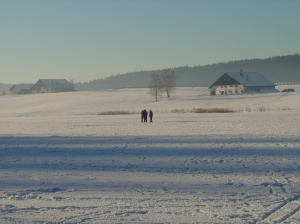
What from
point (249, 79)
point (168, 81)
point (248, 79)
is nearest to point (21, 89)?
point (168, 81)

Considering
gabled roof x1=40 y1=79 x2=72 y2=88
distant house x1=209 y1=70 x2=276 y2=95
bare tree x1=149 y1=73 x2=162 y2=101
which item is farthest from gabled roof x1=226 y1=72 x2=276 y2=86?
gabled roof x1=40 y1=79 x2=72 y2=88

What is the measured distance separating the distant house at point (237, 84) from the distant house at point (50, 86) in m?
53.7

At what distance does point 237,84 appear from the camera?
8650cm

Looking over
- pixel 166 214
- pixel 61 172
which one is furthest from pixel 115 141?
pixel 166 214

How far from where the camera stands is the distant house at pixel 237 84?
282ft

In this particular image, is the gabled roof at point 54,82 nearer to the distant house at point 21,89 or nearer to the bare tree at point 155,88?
the distant house at point 21,89

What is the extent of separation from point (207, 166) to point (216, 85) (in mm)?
79355

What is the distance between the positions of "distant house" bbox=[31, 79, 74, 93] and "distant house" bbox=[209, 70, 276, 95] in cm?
5367

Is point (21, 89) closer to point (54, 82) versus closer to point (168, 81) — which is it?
point (54, 82)

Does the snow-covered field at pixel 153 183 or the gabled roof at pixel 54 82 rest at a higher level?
the gabled roof at pixel 54 82

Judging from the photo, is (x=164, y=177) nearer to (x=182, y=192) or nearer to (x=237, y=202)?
(x=182, y=192)

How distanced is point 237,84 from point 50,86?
2368 inches

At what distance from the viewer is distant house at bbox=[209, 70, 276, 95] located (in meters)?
85.9

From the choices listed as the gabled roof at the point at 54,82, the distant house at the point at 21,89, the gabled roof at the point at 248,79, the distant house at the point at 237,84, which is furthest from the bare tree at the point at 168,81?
the distant house at the point at 21,89
